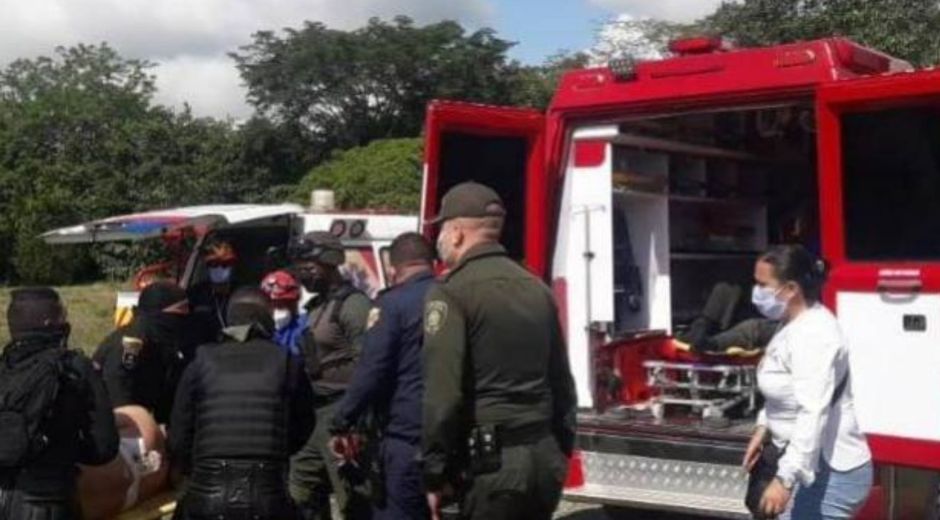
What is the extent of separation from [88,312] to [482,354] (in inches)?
869

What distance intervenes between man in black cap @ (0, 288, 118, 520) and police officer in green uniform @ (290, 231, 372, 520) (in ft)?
5.89

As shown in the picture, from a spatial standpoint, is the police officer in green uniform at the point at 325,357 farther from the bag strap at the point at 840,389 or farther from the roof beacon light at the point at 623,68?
the bag strap at the point at 840,389

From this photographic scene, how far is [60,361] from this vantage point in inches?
205

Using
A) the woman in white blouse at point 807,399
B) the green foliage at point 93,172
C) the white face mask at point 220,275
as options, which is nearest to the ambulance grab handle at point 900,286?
the woman in white blouse at point 807,399

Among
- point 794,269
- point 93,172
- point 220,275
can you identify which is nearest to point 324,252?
point 794,269

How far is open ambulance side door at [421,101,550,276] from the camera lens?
24.7ft

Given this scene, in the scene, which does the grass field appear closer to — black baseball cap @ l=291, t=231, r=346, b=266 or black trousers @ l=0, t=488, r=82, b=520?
black baseball cap @ l=291, t=231, r=346, b=266

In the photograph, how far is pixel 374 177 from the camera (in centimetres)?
3509

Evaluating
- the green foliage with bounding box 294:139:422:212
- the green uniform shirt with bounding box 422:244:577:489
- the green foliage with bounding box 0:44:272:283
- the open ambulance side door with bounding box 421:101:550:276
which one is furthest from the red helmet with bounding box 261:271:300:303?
the green foliage with bounding box 0:44:272:283

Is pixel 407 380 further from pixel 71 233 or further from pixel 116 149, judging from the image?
pixel 116 149

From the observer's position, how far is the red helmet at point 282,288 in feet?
24.4

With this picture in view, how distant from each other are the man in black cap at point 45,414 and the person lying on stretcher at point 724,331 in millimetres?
3944

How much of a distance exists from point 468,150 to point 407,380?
2.55m

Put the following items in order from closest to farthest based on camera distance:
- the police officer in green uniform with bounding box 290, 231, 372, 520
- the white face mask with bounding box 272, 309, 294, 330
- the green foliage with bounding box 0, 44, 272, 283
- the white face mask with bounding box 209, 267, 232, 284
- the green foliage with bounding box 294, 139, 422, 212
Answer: the police officer in green uniform with bounding box 290, 231, 372, 520, the white face mask with bounding box 272, 309, 294, 330, the white face mask with bounding box 209, 267, 232, 284, the green foliage with bounding box 294, 139, 422, 212, the green foliage with bounding box 0, 44, 272, 283
